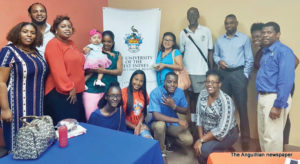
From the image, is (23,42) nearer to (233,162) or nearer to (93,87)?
(93,87)

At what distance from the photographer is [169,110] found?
9.05ft

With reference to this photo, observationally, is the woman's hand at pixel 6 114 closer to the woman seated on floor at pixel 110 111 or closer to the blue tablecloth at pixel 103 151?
the blue tablecloth at pixel 103 151

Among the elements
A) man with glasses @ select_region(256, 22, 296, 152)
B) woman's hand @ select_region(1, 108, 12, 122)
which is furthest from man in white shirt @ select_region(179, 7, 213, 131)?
woman's hand @ select_region(1, 108, 12, 122)

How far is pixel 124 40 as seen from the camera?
119 inches

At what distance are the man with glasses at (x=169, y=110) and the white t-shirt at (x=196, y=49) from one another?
0.41 meters

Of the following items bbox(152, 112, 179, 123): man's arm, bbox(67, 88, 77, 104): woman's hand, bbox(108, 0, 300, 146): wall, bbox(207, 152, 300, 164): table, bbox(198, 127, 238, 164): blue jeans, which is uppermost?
bbox(108, 0, 300, 146): wall

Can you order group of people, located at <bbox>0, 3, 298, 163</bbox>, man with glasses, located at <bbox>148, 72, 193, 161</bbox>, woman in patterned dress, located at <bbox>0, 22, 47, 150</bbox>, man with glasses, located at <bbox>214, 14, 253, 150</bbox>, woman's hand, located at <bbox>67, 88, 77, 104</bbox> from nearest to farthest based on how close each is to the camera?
woman in patterned dress, located at <bbox>0, 22, 47, 150</bbox> < group of people, located at <bbox>0, 3, 298, 163</bbox> < woman's hand, located at <bbox>67, 88, 77, 104</bbox> < man with glasses, located at <bbox>148, 72, 193, 161</bbox> < man with glasses, located at <bbox>214, 14, 253, 150</bbox>

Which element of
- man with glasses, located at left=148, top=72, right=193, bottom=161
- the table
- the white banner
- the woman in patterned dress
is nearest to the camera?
the table

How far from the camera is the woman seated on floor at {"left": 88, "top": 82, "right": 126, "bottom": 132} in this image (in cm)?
238

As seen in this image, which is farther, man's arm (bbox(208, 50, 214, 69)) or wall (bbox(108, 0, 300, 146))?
man's arm (bbox(208, 50, 214, 69))

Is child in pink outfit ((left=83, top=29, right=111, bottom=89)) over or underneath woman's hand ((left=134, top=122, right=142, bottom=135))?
over

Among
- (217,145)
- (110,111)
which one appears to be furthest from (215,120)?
(110,111)

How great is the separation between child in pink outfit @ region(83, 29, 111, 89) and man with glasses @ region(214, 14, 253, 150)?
4.60ft

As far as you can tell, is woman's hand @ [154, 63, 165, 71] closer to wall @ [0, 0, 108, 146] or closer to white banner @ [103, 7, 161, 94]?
white banner @ [103, 7, 161, 94]
